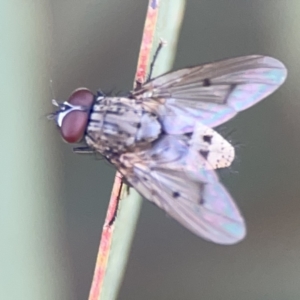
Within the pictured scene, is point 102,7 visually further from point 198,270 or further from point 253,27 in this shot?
point 198,270

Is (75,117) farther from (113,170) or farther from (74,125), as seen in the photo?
(113,170)

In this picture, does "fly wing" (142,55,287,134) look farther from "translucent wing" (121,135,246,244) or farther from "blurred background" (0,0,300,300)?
"blurred background" (0,0,300,300)

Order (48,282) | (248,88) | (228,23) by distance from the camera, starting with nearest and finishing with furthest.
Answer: (248,88), (228,23), (48,282)

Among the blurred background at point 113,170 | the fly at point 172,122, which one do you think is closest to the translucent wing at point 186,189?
the fly at point 172,122

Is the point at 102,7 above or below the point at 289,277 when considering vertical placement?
above

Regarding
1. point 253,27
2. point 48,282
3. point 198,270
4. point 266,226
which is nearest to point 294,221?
point 266,226

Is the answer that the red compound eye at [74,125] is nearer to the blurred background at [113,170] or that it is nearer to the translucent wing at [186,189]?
the translucent wing at [186,189]
